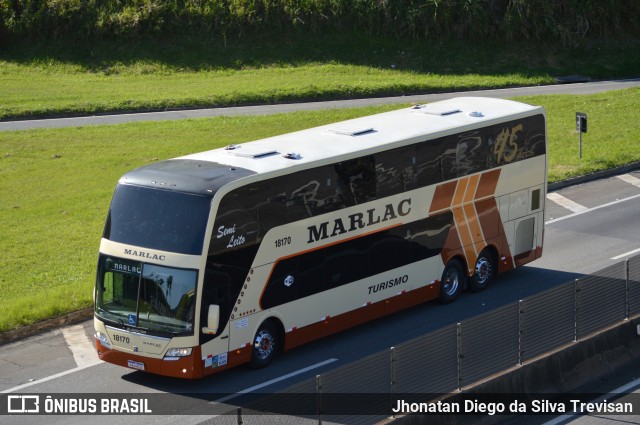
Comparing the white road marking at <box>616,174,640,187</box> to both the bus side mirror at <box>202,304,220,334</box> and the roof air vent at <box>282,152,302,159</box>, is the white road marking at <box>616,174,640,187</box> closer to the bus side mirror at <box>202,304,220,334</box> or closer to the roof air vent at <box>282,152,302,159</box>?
the roof air vent at <box>282,152,302,159</box>

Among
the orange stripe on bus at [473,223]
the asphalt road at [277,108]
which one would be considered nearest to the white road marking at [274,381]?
the orange stripe on bus at [473,223]

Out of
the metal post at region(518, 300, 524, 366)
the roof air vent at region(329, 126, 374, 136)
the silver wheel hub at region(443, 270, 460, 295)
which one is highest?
the roof air vent at region(329, 126, 374, 136)

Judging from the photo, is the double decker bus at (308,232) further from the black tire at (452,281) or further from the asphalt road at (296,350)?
the asphalt road at (296,350)

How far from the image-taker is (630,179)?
3278 centimetres

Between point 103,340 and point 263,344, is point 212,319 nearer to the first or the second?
point 263,344

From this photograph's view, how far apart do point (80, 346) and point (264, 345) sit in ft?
13.0

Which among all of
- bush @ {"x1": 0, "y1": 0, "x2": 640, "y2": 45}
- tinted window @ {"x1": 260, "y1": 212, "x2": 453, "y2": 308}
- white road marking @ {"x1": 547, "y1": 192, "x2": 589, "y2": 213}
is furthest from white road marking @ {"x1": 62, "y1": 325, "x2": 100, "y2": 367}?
bush @ {"x1": 0, "y1": 0, "x2": 640, "y2": 45}

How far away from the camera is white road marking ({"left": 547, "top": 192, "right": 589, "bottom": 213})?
96.0ft

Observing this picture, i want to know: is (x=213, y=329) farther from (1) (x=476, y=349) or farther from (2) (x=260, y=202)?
(1) (x=476, y=349)

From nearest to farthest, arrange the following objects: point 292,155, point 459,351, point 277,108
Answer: point 459,351 → point 292,155 → point 277,108

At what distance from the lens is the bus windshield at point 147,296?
1684cm

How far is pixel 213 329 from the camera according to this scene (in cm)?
1697

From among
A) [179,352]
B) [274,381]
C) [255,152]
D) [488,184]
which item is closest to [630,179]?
[488,184]

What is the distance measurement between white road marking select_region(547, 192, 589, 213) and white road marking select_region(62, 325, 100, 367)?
585 inches
